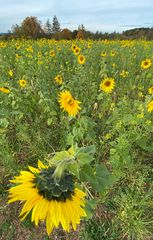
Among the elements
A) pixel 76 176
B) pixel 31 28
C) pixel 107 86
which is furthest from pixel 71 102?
pixel 31 28

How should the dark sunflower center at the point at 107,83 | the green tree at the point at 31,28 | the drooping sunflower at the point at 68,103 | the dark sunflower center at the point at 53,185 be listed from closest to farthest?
the dark sunflower center at the point at 53,185
the drooping sunflower at the point at 68,103
the dark sunflower center at the point at 107,83
the green tree at the point at 31,28

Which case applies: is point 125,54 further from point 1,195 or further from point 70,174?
point 70,174

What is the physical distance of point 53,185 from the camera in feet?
2.27

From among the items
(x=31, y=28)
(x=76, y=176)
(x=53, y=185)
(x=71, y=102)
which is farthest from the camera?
(x=31, y=28)

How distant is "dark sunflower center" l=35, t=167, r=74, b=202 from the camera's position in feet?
2.27

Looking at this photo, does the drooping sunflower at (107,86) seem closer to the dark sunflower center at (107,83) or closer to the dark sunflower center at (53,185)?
the dark sunflower center at (107,83)

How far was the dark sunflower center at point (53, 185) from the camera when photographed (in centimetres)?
69

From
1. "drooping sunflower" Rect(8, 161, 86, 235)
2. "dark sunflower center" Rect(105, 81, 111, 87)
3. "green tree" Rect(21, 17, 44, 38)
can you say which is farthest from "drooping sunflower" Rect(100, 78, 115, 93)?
"green tree" Rect(21, 17, 44, 38)

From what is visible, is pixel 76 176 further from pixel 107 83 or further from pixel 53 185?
pixel 107 83

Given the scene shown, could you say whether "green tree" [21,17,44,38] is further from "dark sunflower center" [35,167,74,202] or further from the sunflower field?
"dark sunflower center" [35,167,74,202]

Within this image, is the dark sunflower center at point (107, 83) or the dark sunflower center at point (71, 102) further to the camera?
the dark sunflower center at point (107, 83)

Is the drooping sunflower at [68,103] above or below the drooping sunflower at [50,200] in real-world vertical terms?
below

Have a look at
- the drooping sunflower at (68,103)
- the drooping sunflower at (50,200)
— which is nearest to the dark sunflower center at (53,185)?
the drooping sunflower at (50,200)

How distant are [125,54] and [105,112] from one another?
2.65 m
